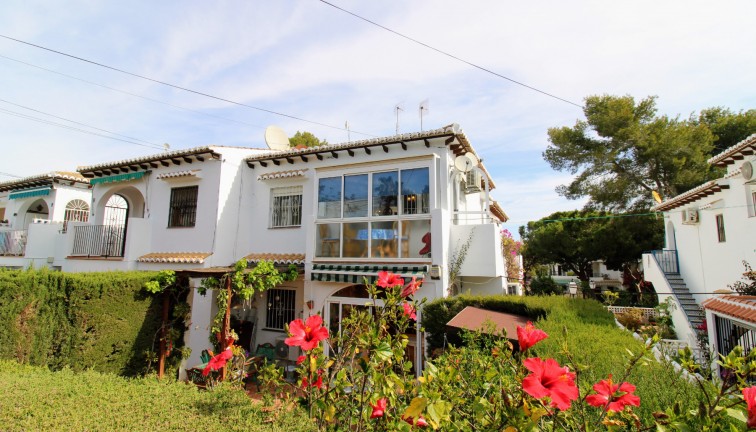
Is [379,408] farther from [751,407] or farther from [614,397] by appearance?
[751,407]

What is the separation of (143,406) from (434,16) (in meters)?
11.7

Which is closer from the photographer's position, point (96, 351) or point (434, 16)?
point (434, 16)

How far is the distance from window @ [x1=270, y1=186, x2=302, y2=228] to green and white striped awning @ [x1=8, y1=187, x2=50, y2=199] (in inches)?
729

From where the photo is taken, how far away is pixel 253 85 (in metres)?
15.2

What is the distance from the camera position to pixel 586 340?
736 centimetres

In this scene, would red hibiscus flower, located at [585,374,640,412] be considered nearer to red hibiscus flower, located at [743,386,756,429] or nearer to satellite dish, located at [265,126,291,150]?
red hibiscus flower, located at [743,386,756,429]

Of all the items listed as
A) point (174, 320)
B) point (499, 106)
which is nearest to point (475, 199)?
point (499, 106)

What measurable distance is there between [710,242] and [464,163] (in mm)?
16620

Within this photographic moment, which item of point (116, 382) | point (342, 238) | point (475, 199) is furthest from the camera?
point (475, 199)

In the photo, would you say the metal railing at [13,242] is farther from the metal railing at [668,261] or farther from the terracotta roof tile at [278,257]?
the metal railing at [668,261]

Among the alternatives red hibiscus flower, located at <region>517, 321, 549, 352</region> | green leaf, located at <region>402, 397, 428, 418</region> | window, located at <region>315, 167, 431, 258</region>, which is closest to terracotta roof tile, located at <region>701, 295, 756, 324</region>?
window, located at <region>315, 167, 431, 258</region>

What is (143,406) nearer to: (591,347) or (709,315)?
(591,347)

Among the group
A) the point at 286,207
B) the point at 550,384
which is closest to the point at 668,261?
the point at 286,207

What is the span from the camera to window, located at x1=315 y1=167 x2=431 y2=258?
15.1 meters
